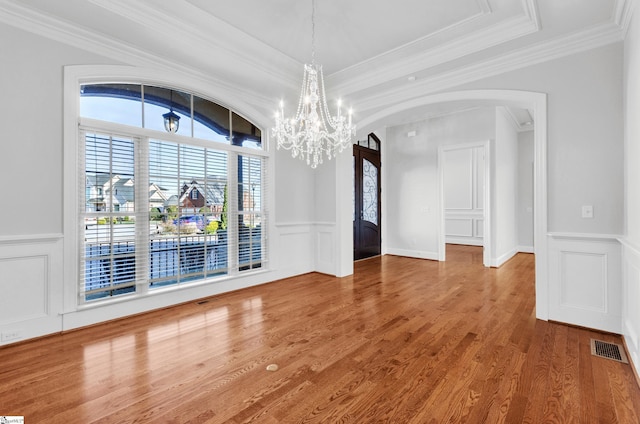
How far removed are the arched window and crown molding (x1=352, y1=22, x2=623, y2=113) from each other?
216cm

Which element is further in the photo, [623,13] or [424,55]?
[424,55]

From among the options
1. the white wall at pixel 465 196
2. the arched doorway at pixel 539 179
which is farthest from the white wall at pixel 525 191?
the arched doorway at pixel 539 179

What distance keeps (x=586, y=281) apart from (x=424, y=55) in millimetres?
3077

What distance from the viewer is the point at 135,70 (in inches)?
131

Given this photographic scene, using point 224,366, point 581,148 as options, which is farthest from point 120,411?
point 581,148

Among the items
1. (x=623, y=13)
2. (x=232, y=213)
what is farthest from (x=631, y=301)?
(x=232, y=213)

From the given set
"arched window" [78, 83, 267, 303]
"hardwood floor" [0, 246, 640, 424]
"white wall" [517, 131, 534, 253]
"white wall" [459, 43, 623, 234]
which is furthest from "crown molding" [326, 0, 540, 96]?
"white wall" [517, 131, 534, 253]

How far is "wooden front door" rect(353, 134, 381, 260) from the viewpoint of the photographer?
6.78 meters

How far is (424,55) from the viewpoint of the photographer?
368 cm

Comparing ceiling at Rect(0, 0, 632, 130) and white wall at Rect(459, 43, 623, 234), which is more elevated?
ceiling at Rect(0, 0, 632, 130)

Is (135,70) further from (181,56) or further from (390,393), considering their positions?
(390,393)

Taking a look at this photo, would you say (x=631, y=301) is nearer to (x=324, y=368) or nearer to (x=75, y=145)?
(x=324, y=368)

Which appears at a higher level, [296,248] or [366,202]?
[366,202]

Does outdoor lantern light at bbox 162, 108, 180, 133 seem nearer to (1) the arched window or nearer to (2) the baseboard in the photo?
(1) the arched window
